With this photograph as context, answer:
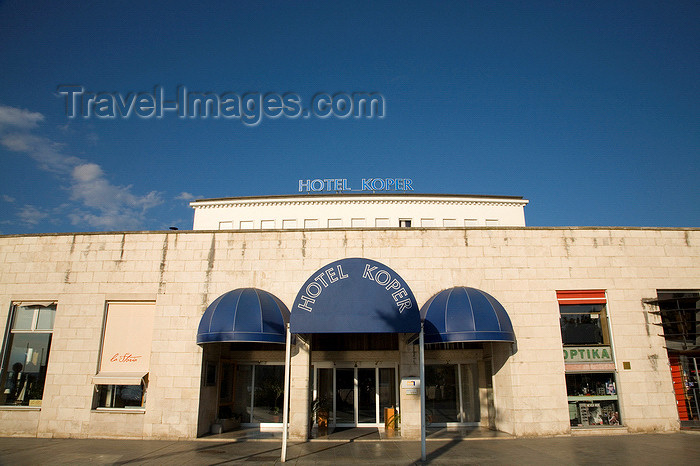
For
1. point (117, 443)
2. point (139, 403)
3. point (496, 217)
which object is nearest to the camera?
point (117, 443)

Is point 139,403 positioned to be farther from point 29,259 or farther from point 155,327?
point 29,259

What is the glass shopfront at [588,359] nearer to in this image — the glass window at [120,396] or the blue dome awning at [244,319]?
the blue dome awning at [244,319]

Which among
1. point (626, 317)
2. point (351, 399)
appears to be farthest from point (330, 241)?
point (626, 317)

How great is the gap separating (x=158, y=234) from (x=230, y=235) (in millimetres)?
2921

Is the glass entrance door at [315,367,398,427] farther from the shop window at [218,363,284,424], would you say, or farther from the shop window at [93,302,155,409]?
the shop window at [93,302,155,409]

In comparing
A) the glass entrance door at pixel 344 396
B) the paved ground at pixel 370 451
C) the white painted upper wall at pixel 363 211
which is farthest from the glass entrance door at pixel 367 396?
the white painted upper wall at pixel 363 211

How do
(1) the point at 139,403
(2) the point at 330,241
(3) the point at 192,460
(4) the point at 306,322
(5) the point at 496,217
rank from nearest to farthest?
1. (3) the point at 192,460
2. (4) the point at 306,322
3. (1) the point at 139,403
4. (2) the point at 330,241
5. (5) the point at 496,217

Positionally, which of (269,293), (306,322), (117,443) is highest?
(269,293)

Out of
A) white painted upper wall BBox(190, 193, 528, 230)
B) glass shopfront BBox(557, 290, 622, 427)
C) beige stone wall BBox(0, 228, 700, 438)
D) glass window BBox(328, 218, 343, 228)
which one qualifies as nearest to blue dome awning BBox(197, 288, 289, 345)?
beige stone wall BBox(0, 228, 700, 438)

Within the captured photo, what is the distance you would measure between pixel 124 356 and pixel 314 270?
26.0 ft

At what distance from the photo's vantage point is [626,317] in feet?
55.0

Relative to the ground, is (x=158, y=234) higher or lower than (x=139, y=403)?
higher

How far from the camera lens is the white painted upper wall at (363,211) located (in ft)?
127

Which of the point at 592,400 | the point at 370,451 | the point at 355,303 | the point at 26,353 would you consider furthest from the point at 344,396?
the point at 26,353
